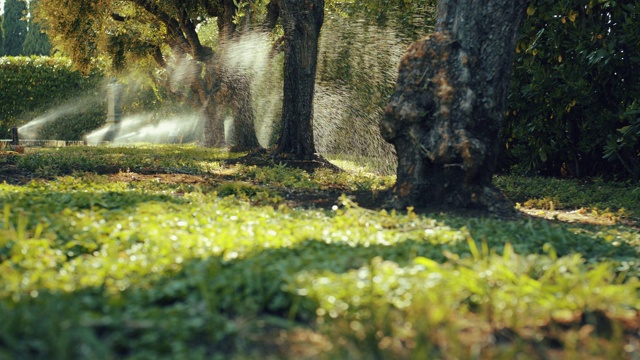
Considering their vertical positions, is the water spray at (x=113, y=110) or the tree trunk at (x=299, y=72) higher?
the tree trunk at (x=299, y=72)

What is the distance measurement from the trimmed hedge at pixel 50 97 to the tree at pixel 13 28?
54.8 feet

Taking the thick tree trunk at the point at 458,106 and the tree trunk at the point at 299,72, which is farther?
the tree trunk at the point at 299,72

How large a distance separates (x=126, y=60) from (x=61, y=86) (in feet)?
23.2

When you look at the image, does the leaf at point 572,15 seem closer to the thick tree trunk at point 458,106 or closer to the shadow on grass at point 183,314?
the thick tree trunk at point 458,106

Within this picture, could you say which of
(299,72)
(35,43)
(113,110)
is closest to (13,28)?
(35,43)

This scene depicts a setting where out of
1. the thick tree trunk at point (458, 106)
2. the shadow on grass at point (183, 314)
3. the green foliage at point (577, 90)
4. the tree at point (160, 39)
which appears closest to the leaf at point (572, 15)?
the green foliage at point (577, 90)

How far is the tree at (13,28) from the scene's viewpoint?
139 ft

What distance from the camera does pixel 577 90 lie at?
1191 centimetres

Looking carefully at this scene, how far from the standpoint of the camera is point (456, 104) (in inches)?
298

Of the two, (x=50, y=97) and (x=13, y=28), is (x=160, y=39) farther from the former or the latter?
(x=13, y=28)

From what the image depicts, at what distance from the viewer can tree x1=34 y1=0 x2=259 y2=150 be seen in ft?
61.6

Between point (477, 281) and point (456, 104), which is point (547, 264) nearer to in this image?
point (477, 281)

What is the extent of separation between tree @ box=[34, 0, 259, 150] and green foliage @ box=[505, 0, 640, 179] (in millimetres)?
8017

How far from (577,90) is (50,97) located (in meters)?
21.9
